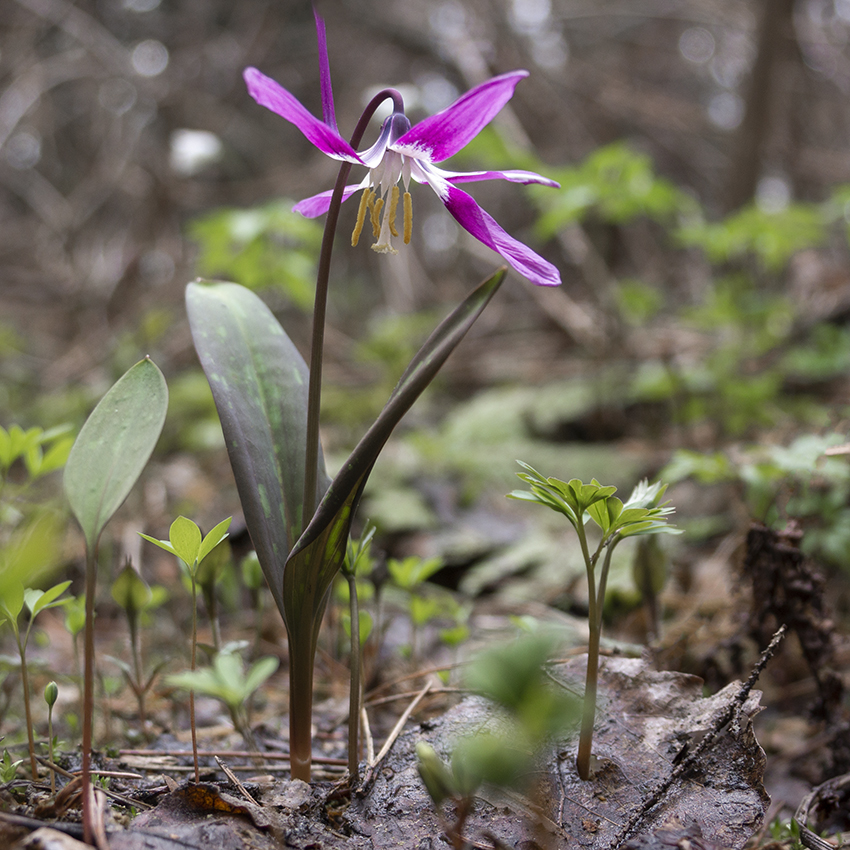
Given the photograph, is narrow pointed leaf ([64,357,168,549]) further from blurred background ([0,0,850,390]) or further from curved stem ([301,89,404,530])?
blurred background ([0,0,850,390])

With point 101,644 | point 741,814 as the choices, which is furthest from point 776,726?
point 101,644

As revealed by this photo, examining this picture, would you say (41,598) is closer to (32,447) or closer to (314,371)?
(32,447)

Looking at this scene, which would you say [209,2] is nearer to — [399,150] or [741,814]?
[399,150]

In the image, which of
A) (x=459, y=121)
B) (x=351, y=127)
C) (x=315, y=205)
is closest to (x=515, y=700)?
(x=459, y=121)

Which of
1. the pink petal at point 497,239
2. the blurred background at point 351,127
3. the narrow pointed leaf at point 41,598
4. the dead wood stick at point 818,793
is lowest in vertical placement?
the dead wood stick at point 818,793

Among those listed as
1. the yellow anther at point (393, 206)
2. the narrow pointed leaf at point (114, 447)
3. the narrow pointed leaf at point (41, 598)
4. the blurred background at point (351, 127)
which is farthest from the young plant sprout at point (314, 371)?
the blurred background at point (351, 127)

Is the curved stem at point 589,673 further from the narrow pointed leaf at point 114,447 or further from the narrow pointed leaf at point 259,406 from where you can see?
the narrow pointed leaf at point 114,447
